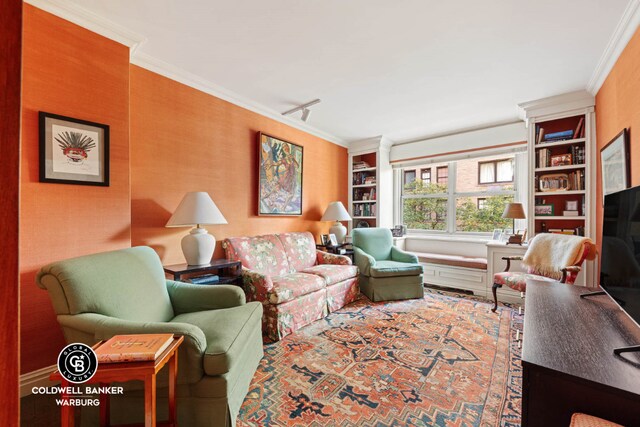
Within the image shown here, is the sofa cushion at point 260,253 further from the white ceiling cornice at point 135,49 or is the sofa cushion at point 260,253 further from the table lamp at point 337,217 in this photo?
the white ceiling cornice at point 135,49

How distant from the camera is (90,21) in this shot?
1.93m

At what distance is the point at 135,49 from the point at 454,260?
14.7 feet

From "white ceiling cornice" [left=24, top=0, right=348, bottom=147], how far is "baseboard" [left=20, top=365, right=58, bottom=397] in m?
2.38

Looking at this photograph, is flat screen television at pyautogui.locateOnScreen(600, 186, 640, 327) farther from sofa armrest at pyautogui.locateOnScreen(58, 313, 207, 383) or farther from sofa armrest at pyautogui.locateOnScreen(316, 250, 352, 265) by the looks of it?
sofa armrest at pyautogui.locateOnScreen(316, 250, 352, 265)

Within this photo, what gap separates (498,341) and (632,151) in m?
1.86

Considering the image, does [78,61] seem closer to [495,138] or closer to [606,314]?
[606,314]

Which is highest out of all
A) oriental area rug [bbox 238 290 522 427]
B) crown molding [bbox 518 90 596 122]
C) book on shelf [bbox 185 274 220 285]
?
crown molding [bbox 518 90 596 122]

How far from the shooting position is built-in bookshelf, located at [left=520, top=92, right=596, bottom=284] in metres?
3.01

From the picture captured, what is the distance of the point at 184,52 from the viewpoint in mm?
2338

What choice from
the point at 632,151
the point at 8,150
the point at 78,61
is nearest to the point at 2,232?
the point at 8,150


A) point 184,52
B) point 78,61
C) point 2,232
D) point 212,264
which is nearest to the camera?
point 2,232

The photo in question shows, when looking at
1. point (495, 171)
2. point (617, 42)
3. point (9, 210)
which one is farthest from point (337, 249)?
point (9, 210)

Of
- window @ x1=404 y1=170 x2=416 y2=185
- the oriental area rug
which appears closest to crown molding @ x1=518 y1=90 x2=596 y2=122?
window @ x1=404 y1=170 x2=416 y2=185

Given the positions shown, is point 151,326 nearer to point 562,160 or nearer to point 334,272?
point 334,272
